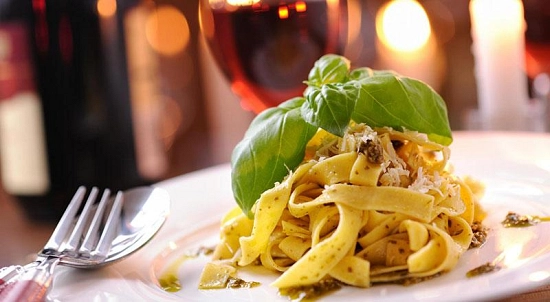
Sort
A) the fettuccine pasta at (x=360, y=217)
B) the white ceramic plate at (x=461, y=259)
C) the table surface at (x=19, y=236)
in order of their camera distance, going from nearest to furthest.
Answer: the white ceramic plate at (x=461, y=259)
the fettuccine pasta at (x=360, y=217)
the table surface at (x=19, y=236)

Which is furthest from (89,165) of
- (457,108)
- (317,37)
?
(457,108)

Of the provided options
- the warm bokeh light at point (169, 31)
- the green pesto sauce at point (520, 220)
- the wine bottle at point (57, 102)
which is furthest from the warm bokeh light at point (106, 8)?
the warm bokeh light at point (169, 31)

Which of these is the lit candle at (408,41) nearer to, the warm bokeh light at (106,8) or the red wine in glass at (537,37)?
the red wine in glass at (537,37)

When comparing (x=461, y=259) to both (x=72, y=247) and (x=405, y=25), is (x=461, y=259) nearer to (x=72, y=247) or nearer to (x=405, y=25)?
(x=72, y=247)

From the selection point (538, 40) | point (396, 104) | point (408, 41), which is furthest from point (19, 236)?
point (408, 41)

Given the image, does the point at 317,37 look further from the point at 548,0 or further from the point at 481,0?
the point at 548,0

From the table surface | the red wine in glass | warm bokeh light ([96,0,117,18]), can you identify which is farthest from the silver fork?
the red wine in glass

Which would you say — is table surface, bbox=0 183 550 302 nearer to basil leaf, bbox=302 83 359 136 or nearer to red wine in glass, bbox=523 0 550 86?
basil leaf, bbox=302 83 359 136
